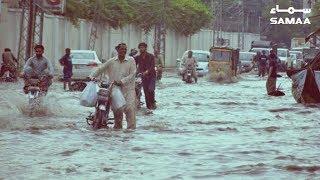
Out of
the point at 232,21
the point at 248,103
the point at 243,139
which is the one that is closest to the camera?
the point at 243,139

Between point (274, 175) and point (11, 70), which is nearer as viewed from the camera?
point (274, 175)

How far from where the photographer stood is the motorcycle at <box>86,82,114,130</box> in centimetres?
1355

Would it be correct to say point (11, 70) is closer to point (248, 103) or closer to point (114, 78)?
point (248, 103)

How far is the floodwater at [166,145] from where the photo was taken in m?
9.40

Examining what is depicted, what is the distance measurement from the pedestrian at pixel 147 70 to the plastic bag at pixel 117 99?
14.9 feet

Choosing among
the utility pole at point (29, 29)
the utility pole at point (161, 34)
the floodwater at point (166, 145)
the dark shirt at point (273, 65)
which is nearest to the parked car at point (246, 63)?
the utility pole at point (161, 34)

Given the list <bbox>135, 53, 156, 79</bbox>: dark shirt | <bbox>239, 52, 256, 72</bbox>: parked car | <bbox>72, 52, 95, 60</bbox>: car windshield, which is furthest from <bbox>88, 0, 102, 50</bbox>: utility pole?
<bbox>135, 53, 156, 79</bbox>: dark shirt

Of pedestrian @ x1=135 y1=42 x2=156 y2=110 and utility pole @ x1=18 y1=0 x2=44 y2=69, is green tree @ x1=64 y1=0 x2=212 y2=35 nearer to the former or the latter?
utility pole @ x1=18 y1=0 x2=44 y2=69

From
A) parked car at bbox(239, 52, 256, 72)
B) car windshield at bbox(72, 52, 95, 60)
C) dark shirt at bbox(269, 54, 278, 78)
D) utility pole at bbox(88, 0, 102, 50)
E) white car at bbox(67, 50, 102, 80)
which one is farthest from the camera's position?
parked car at bbox(239, 52, 256, 72)

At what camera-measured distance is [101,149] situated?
11.5 metres

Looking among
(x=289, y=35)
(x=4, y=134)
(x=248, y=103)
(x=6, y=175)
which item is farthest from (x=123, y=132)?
(x=289, y=35)

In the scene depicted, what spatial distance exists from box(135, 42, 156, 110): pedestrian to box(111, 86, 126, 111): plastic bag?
4.54 m

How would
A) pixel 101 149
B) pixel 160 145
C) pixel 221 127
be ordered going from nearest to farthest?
pixel 101 149, pixel 160 145, pixel 221 127

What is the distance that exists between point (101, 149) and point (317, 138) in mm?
3924
